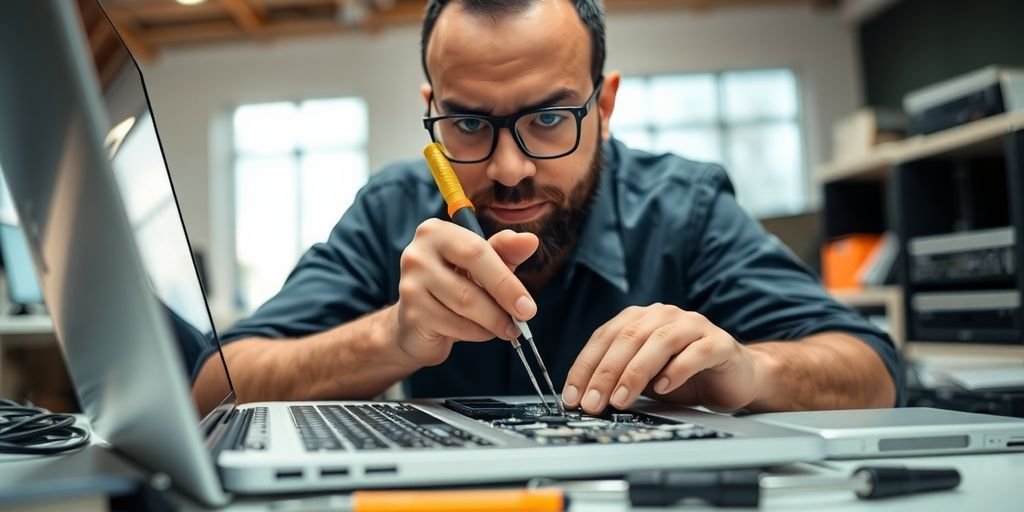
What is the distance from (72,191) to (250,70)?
218 inches

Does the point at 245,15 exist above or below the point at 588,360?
above

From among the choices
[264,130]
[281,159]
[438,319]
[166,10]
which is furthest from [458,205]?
[166,10]

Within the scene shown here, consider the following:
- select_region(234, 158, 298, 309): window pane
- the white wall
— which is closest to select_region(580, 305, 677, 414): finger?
select_region(234, 158, 298, 309): window pane

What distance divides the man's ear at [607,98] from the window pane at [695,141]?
456 cm

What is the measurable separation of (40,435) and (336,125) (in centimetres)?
531

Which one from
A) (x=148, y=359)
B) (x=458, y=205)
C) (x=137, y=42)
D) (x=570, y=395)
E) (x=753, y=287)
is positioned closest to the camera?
(x=148, y=359)

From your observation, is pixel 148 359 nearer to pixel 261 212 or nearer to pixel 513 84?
pixel 513 84

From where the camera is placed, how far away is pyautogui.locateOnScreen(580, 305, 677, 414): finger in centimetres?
51

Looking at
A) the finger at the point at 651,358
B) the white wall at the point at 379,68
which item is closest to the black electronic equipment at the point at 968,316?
the finger at the point at 651,358

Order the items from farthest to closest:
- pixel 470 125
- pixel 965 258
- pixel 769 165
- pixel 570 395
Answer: pixel 769 165
pixel 965 258
pixel 470 125
pixel 570 395

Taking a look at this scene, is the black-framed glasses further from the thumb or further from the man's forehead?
the thumb

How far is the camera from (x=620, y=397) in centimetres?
51

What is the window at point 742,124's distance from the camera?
5.41 m

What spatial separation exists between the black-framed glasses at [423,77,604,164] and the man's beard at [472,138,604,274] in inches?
1.3
